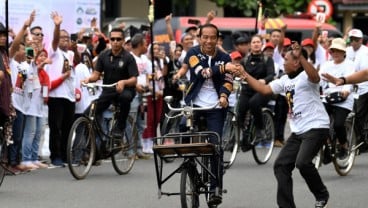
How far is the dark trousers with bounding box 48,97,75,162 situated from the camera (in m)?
15.6

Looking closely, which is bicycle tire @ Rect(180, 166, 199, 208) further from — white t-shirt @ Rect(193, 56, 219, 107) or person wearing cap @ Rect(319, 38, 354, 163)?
person wearing cap @ Rect(319, 38, 354, 163)

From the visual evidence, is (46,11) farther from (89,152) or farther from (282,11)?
(282,11)

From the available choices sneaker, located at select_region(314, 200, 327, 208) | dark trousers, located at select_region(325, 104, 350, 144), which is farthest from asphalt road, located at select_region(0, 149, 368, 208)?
sneaker, located at select_region(314, 200, 327, 208)

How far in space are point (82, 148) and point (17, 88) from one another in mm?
1464

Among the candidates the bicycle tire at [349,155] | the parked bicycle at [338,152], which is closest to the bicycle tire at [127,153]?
the parked bicycle at [338,152]

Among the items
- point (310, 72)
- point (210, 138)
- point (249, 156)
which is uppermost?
point (310, 72)

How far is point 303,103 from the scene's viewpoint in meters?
11.2

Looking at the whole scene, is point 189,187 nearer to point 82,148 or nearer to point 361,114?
point 82,148

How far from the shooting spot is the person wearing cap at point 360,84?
50.9 feet

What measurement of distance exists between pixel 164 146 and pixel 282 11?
2825 cm

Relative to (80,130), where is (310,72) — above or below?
above

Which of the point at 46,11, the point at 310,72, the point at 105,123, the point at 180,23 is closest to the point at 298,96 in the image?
the point at 310,72

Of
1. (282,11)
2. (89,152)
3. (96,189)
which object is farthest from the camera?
(282,11)

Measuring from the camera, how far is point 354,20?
141 feet
